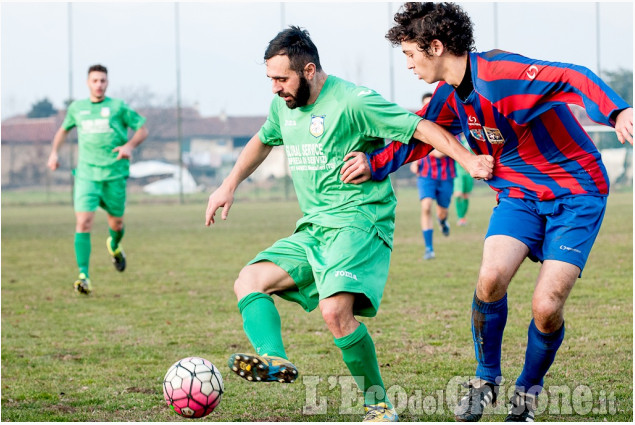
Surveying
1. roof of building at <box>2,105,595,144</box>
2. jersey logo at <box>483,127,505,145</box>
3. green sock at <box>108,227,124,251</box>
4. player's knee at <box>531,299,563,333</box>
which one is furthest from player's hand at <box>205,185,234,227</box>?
roof of building at <box>2,105,595,144</box>

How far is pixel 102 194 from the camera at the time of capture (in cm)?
948

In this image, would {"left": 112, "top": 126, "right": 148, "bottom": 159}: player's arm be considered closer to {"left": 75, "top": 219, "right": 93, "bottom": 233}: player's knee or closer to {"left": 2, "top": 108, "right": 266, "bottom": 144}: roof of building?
{"left": 75, "top": 219, "right": 93, "bottom": 233}: player's knee

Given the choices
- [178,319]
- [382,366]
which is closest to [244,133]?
[178,319]

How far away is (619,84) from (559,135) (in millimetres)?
26557

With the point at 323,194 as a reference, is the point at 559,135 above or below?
above

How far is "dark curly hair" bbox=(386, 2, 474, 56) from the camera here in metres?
3.82

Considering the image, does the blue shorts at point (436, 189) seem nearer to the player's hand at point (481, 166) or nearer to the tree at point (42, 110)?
the player's hand at point (481, 166)

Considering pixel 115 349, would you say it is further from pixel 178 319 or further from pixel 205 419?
pixel 205 419

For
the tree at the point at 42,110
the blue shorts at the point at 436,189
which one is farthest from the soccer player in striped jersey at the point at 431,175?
the tree at the point at 42,110

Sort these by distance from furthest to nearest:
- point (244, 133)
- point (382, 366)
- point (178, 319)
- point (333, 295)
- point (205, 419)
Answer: point (244, 133)
point (178, 319)
point (382, 366)
point (205, 419)
point (333, 295)

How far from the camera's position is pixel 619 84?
2847cm

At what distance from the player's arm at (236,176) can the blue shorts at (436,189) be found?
7.26 m

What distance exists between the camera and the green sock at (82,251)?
Answer: 28.5 ft

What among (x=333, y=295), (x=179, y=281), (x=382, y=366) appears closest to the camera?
(x=333, y=295)
